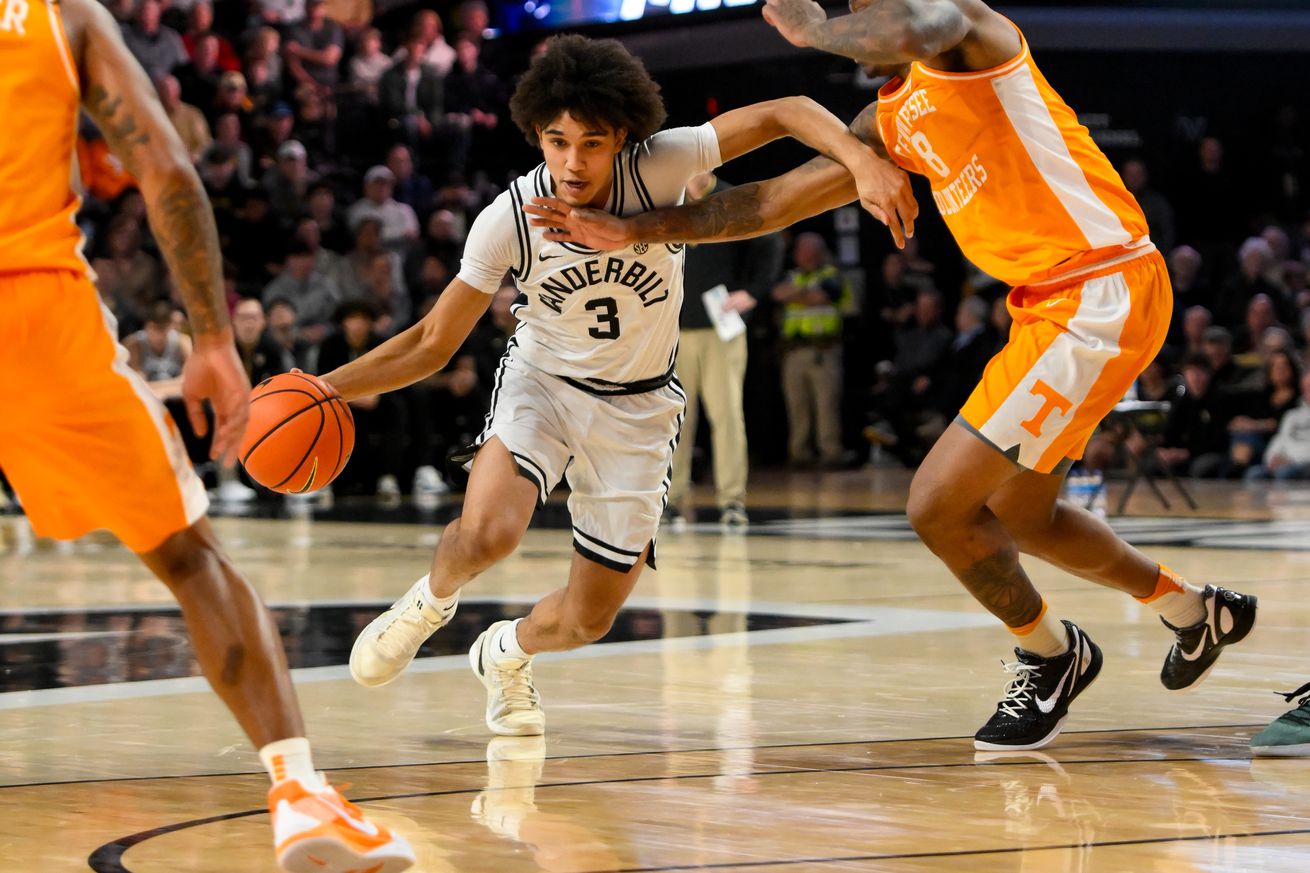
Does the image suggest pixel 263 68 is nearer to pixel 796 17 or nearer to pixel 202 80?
pixel 202 80

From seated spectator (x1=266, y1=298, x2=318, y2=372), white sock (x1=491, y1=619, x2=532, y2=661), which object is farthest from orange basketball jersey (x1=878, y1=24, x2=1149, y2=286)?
seated spectator (x1=266, y1=298, x2=318, y2=372)

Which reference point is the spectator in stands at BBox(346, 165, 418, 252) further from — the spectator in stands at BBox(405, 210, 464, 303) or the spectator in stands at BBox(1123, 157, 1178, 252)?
the spectator in stands at BBox(1123, 157, 1178, 252)

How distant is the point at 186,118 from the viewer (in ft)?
52.8

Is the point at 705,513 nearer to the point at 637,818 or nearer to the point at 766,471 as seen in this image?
the point at 766,471

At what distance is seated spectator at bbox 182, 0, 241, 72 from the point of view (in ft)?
56.0

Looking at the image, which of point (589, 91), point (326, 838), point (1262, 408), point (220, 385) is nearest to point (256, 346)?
point (1262, 408)

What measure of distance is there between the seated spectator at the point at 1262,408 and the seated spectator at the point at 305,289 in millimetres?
7422

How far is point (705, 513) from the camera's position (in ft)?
43.4

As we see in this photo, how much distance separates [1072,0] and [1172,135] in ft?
8.55

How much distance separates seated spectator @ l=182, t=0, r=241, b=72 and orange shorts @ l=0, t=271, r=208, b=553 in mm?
14427

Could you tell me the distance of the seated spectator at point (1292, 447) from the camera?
1543 cm

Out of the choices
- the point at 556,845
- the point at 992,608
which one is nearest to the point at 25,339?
the point at 556,845

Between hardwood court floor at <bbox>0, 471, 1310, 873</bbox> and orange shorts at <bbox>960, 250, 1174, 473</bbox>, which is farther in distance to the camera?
orange shorts at <bbox>960, 250, 1174, 473</bbox>

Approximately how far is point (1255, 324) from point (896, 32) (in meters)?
12.8
